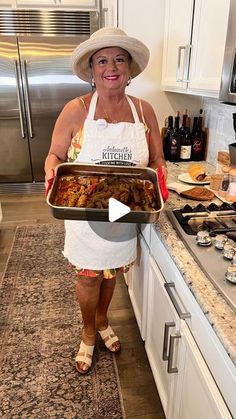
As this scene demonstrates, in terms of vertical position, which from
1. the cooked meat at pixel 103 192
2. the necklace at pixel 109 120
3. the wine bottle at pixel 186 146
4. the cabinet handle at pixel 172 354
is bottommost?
the cabinet handle at pixel 172 354

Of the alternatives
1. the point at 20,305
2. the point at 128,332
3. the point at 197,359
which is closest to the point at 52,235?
the point at 20,305

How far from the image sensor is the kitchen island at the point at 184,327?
27.3 inches

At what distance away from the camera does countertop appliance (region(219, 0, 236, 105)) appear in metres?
1.06

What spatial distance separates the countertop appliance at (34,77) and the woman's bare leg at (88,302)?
8.09 feet

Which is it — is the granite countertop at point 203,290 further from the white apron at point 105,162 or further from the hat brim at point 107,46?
the hat brim at point 107,46

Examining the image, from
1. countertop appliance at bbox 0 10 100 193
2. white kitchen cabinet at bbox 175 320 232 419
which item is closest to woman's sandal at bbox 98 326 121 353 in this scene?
white kitchen cabinet at bbox 175 320 232 419

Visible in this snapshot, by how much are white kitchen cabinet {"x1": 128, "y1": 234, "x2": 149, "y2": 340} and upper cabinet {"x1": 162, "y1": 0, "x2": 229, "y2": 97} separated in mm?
710

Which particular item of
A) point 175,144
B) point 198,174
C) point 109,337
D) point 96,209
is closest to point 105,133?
point 96,209

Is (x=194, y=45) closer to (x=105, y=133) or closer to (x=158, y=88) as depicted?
(x=158, y=88)

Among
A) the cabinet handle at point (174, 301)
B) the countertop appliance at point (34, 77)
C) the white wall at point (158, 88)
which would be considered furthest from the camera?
the countertop appliance at point (34, 77)

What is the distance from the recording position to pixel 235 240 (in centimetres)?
100

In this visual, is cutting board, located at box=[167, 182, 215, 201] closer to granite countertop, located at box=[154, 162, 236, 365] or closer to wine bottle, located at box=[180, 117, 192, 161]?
granite countertop, located at box=[154, 162, 236, 365]

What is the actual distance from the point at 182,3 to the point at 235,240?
4.00ft
